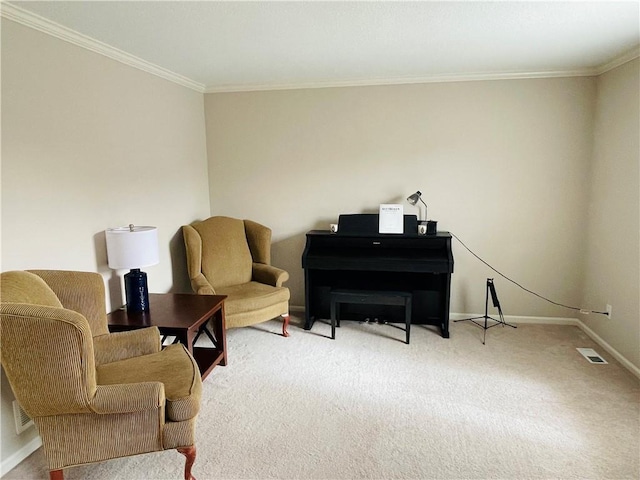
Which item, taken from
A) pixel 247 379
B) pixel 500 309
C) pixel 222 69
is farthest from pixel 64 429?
pixel 500 309

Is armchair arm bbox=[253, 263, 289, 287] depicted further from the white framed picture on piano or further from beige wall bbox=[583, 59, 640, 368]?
beige wall bbox=[583, 59, 640, 368]

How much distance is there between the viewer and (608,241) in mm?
3135

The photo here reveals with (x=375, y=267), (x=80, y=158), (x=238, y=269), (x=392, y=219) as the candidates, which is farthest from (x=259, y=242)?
(x=80, y=158)

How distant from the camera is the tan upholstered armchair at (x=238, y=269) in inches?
125

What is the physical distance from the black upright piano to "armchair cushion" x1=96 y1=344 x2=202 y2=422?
5.26 ft

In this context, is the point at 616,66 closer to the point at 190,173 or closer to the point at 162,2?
the point at 162,2

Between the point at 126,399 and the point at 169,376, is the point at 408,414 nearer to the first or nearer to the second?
the point at 169,376

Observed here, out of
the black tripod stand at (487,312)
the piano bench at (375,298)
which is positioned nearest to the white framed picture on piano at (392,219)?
the piano bench at (375,298)

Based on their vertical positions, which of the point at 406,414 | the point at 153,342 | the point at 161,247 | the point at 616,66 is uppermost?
the point at 616,66

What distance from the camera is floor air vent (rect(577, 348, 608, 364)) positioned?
2.92 metres

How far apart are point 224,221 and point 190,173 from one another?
53 centimetres

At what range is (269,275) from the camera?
11.8ft

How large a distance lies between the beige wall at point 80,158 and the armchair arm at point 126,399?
0.63 m

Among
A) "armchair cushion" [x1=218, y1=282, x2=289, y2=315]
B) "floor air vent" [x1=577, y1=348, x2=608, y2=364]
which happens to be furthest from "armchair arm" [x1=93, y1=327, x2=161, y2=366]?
"floor air vent" [x1=577, y1=348, x2=608, y2=364]
